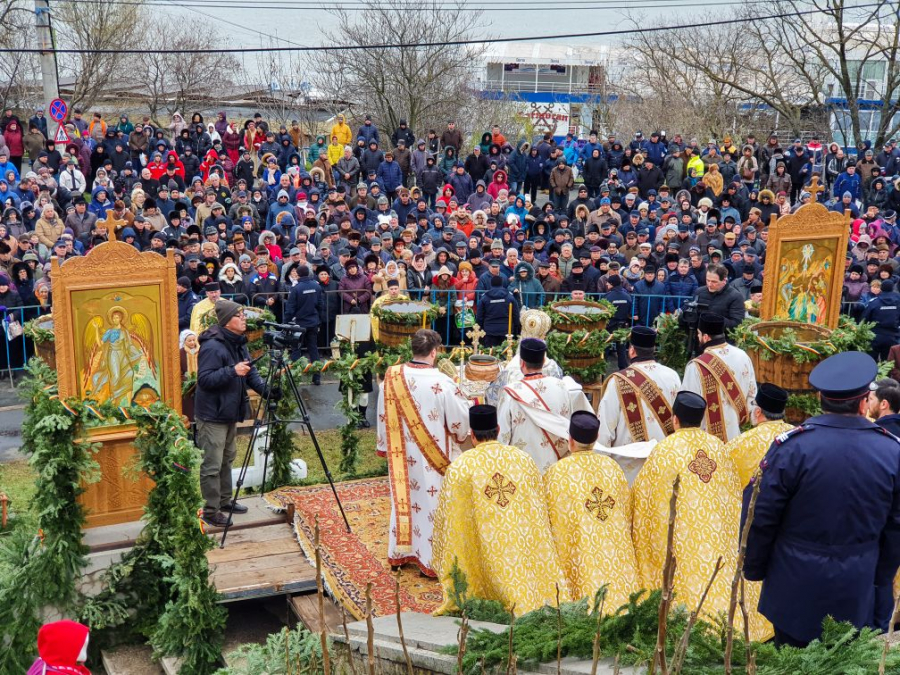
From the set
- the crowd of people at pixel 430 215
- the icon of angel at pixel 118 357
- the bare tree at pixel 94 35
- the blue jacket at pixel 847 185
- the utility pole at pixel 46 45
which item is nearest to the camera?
the icon of angel at pixel 118 357

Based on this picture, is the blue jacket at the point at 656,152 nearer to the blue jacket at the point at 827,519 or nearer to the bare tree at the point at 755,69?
the bare tree at the point at 755,69

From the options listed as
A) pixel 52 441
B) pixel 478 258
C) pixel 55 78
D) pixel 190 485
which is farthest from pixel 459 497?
→ pixel 55 78

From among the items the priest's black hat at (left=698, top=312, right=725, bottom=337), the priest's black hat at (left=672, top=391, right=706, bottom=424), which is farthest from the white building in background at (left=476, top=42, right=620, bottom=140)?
the priest's black hat at (left=672, top=391, right=706, bottom=424)

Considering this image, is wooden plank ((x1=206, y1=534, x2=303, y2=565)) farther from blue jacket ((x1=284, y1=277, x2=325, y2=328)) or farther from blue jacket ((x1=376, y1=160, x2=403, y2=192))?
blue jacket ((x1=376, y1=160, x2=403, y2=192))

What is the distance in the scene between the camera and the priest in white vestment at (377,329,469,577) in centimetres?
746

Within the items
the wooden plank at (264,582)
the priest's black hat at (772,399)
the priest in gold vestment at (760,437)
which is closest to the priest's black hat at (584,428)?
the priest in gold vestment at (760,437)

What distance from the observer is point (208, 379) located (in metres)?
7.96

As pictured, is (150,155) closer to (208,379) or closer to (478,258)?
(478,258)

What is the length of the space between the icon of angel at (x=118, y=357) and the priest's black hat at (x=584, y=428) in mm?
3200

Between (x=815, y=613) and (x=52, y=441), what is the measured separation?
15.4 ft

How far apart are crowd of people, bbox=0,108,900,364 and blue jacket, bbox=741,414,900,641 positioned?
187 inches

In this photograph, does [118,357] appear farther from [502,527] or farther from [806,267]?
[806,267]

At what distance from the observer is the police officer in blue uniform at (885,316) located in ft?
43.1

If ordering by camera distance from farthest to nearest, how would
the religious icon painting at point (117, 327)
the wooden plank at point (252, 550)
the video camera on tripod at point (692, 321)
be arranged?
the video camera on tripod at point (692, 321) → the wooden plank at point (252, 550) → the religious icon painting at point (117, 327)
